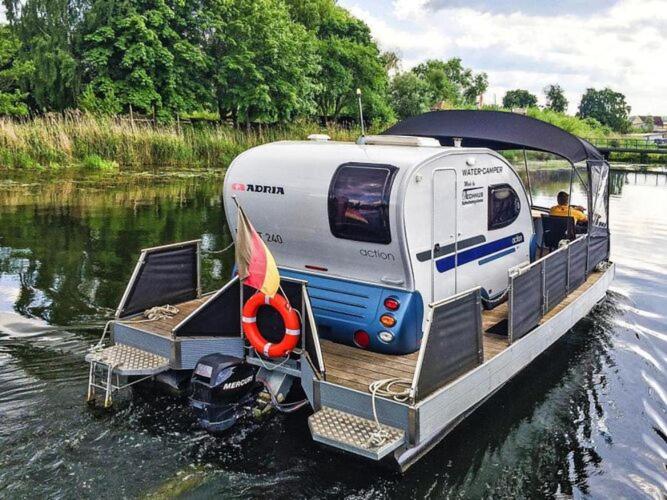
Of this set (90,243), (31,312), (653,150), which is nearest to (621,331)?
(31,312)

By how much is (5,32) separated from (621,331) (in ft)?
140

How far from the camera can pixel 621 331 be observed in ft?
35.3

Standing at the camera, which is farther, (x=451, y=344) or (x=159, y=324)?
(x=159, y=324)

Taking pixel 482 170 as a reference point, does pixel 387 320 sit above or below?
below

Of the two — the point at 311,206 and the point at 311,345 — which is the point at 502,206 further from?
the point at 311,345

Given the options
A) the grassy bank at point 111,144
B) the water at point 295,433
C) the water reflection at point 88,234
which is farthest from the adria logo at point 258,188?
the grassy bank at point 111,144

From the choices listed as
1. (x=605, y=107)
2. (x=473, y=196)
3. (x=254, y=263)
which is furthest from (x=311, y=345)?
(x=605, y=107)

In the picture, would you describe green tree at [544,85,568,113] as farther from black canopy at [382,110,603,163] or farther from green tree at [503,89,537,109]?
black canopy at [382,110,603,163]

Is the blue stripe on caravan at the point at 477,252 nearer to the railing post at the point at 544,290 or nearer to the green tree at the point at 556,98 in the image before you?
the railing post at the point at 544,290

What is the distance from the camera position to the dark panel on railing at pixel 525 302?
723 cm

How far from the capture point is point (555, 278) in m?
8.90

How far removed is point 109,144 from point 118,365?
924 inches

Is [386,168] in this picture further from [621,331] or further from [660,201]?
[660,201]

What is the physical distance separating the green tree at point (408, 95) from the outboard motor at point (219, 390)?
52516mm
